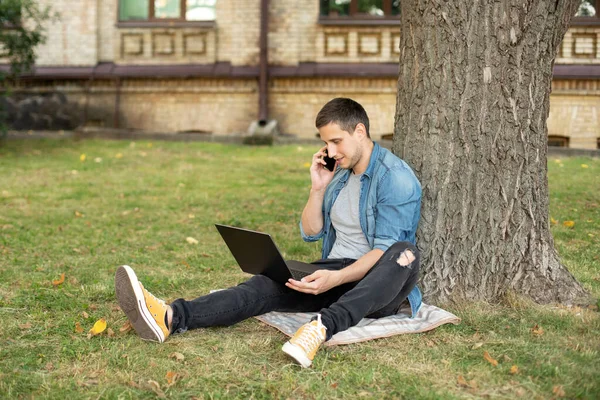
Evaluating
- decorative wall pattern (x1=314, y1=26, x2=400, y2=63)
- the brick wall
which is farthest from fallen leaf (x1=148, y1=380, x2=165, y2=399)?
the brick wall

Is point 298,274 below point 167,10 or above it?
below

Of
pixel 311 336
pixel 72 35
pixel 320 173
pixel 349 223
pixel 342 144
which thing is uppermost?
pixel 72 35

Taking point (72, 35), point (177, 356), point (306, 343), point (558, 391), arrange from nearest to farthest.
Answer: point (558, 391) → point (306, 343) → point (177, 356) → point (72, 35)

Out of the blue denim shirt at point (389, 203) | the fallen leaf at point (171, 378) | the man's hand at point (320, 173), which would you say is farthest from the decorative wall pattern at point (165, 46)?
the fallen leaf at point (171, 378)

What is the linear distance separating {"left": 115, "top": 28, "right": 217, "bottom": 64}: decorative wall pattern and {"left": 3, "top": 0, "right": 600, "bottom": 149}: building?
20mm

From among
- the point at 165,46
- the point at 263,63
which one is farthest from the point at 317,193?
the point at 165,46

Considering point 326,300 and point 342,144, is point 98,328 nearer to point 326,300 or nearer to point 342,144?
point 326,300

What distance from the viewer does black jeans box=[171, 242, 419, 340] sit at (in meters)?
3.93

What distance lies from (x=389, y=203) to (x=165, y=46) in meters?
11.5

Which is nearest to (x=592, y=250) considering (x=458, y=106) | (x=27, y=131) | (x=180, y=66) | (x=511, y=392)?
(x=458, y=106)

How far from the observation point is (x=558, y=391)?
11.0ft

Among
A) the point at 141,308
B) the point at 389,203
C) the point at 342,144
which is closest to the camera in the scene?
the point at 141,308

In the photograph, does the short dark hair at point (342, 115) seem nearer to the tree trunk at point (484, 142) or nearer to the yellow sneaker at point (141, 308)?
the tree trunk at point (484, 142)

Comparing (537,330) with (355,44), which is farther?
(355,44)
